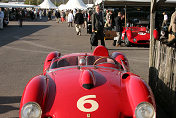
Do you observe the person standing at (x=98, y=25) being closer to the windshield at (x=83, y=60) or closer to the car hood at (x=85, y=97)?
the windshield at (x=83, y=60)

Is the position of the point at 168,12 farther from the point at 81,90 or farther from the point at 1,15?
the point at 81,90

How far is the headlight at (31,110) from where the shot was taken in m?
3.91

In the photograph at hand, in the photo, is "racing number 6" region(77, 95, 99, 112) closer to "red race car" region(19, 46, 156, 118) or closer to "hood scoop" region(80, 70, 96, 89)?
"red race car" region(19, 46, 156, 118)

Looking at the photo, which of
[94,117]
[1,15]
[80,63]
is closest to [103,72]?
[80,63]

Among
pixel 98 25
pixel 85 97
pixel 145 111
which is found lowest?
pixel 145 111

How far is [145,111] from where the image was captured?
3.95m

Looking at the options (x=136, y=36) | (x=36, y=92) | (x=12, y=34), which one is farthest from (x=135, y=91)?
(x=12, y=34)

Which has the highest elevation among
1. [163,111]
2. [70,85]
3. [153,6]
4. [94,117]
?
[153,6]

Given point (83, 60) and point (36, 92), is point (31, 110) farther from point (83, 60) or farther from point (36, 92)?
point (83, 60)

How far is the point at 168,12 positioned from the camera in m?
23.2

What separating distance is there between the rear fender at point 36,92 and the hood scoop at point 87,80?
571 mm

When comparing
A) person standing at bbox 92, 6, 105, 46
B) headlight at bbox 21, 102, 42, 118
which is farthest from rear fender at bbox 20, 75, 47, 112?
person standing at bbox 92, 6, 105, 46

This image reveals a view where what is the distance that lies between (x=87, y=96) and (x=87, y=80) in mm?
313

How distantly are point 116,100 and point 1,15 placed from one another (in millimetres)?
25921
